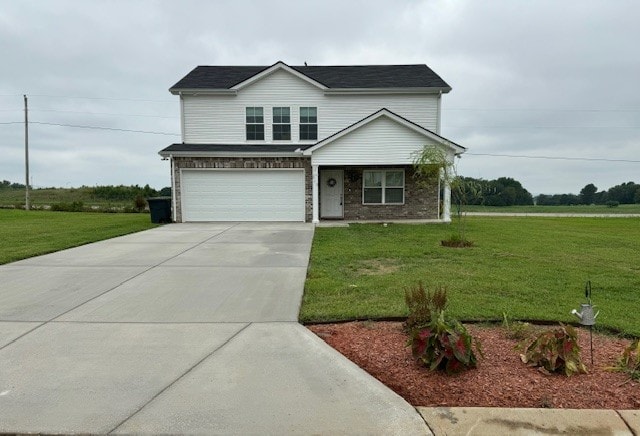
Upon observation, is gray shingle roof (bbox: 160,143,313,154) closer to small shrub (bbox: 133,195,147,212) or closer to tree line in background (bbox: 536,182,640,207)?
small shrub (bbox: 133,195,147,212)

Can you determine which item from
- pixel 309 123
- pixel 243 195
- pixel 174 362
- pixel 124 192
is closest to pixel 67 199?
pixel 124 192

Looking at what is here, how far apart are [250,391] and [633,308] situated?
510 cm

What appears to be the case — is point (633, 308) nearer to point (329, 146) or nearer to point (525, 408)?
point (525, 408)

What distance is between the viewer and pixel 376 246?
1107 centimetres

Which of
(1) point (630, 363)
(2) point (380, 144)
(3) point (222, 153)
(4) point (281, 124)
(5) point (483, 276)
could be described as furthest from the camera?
(4) point (281, 124)

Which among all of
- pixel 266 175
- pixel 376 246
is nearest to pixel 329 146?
pixel 266 175

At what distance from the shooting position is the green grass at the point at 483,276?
5215mm

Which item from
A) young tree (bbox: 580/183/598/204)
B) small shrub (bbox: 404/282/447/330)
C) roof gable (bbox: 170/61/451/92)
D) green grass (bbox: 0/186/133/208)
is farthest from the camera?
young tree (bbox: 580/183/598/204)

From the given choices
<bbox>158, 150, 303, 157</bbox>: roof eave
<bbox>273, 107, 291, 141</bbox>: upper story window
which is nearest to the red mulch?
<bbox>158, 150, 303, 157</bbox>: roof eave

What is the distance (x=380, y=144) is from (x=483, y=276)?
10379 millimetres

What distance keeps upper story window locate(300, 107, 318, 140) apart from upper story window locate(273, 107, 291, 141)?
24.5 inches

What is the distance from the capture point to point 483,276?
287 inches

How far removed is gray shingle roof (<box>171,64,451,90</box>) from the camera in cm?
1923

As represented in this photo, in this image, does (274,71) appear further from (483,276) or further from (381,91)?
(483,276)
